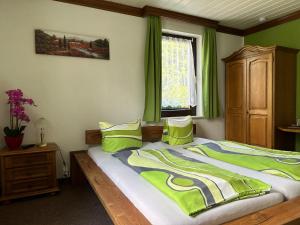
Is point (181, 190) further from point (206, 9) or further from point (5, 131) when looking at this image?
point (206, 9)

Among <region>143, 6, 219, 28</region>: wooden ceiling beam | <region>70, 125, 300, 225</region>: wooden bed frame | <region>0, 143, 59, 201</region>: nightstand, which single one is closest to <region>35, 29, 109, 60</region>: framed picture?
<region>143, 6, 219, 28</region>: wooden ceiling beam

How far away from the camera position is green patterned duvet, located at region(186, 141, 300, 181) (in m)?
1.71

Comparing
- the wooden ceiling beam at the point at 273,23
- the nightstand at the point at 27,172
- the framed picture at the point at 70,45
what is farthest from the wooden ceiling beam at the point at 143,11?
the nightstand at the point at 27,172

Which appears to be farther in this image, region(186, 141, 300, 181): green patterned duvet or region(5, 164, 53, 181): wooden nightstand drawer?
region(5, 164, 53, 181): wooden nightstand drawer

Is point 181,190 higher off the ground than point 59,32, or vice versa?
point 59,32

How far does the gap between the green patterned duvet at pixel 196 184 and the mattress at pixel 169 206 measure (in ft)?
0.10

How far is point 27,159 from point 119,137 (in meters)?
0.97

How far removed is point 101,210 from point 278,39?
366 cm

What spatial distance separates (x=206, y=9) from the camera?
3.31 metres

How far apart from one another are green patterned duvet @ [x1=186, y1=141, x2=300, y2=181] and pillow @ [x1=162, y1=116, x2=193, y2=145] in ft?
1.38

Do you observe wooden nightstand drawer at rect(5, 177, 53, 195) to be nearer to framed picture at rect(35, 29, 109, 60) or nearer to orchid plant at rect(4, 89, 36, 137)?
orchid plant at rect(4, 89, 36, 137)

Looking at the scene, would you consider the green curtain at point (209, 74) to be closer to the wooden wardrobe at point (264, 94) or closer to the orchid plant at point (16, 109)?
the wooden wardrobe at point (264, 94)

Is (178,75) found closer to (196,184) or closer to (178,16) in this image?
(178,16)

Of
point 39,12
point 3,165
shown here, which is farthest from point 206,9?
point 3,165
